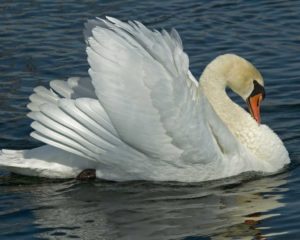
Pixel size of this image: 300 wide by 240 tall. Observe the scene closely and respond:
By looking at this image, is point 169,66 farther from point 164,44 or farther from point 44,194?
point 44,194

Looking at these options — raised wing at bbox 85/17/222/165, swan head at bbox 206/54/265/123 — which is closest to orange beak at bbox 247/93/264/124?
swan head at bbox 206/54/265/123

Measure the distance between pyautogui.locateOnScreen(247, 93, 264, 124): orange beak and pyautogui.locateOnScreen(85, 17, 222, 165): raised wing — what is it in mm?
1481

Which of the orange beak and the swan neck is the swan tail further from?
the orange beak

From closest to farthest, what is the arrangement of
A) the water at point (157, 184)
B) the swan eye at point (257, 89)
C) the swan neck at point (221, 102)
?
the water at point (157, 184) < the swan neck at point (221, 102) < the swan eye at point (257, 89)

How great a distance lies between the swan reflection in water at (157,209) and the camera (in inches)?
386

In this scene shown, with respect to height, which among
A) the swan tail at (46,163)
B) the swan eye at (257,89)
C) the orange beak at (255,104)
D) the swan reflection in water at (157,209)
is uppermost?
the swan eye at (257,89)

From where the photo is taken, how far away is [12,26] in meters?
16.2

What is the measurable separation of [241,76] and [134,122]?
5.60ft

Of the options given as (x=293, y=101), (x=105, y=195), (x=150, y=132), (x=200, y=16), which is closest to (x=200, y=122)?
(x=150, y=132)

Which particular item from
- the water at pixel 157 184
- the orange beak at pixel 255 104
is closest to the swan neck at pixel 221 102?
the orange beak at pixel 255 104

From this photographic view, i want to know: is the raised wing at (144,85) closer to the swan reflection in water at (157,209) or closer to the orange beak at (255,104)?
the swan reflection in water at (157,209)

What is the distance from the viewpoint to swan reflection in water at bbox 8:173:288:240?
980 centimetres

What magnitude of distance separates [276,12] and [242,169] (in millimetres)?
5527

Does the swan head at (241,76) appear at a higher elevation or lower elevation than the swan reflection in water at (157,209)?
higher
